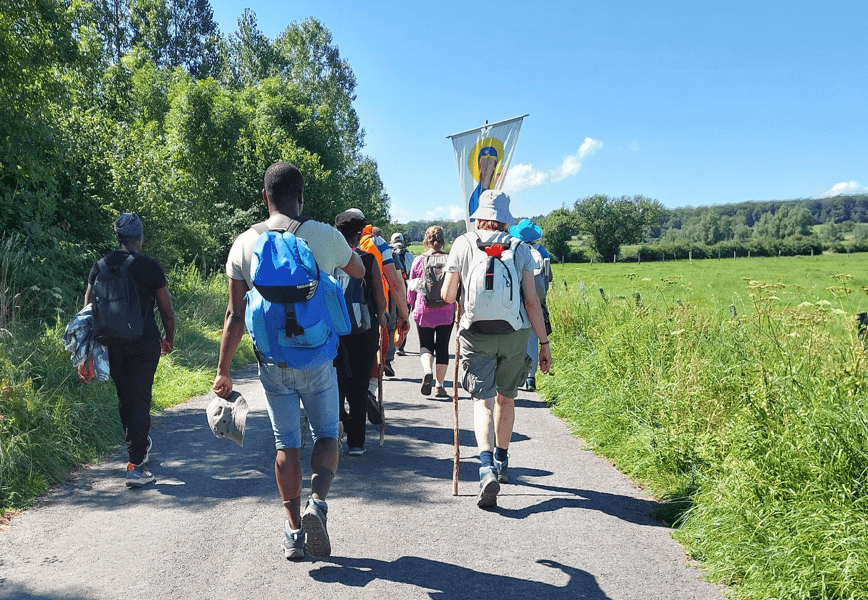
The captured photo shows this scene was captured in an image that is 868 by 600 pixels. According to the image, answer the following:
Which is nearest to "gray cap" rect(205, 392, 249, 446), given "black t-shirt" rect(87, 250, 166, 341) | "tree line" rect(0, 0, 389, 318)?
"black t-shirt" rect(87, 250, 166, 341)

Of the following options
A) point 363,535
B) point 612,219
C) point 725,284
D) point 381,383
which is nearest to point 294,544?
point 363,535

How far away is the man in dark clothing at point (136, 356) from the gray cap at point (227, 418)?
64.2 inches

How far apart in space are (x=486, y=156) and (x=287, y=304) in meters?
6.39

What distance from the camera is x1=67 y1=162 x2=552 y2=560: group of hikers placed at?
336cm

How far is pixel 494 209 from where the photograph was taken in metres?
4.77

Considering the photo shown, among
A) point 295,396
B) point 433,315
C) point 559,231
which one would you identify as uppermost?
point 559,231

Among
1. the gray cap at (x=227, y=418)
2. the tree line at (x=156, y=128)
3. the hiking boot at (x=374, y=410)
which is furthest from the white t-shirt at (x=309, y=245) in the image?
the tree line at (x=156, y=128)

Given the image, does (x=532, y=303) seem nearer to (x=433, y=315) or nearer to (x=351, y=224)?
(x=351, y=224)

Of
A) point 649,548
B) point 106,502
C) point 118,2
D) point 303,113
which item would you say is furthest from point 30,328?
point 118,2

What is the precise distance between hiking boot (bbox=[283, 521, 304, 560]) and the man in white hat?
4.21 feet

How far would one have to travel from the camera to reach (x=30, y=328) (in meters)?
8.07

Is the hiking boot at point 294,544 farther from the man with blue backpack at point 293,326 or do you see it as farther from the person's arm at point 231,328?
the person's arm at point 231,328

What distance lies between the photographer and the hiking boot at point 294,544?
3607 mm

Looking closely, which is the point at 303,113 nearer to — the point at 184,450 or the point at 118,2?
the point at 118,2
